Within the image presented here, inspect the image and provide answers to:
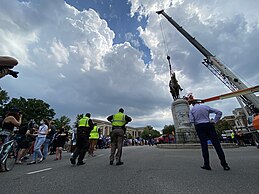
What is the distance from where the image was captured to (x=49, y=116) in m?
48.9

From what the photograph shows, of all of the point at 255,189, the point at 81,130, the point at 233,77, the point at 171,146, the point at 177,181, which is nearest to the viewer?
the point at 255,189

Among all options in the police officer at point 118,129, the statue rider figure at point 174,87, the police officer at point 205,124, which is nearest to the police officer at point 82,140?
the police officer at point 118,129

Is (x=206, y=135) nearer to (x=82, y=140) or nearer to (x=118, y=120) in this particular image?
(x=118, y=120)

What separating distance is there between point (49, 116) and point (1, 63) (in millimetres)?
51757

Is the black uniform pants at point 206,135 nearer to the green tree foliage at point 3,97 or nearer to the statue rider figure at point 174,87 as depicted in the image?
the statue rider figure at point 174,87

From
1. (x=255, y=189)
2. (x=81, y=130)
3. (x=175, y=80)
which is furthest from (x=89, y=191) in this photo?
(x=175, y=80)

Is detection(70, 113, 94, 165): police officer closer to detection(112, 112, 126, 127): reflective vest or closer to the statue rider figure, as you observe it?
detection(112, 112, 126, 127): reflective vest

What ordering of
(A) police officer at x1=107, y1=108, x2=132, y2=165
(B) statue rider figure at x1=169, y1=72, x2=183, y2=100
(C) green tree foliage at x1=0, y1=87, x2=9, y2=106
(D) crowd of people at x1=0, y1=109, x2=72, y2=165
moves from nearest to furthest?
(D) crowd of people at x1=0, y1=109, x2=72, y2=165 < (A) police officer at x1=107, y1=108, x2=132, y2=165 < (B) statue rider figure at x1=169, y1=72, x2=183, y2=100 < (C) green tree foliage at x1=0, y1=87, x2=9, y2=106

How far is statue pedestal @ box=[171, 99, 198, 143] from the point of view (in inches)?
624

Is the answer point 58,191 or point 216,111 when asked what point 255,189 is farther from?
point 58,191

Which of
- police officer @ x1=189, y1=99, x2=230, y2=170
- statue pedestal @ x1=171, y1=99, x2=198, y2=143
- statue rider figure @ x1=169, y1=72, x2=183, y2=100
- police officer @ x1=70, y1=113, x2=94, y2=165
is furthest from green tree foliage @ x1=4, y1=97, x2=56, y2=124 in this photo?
police officer @ x1=189, y1=99, x2=230, y2=170

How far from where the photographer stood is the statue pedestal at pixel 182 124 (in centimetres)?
1584

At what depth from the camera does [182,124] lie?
1639cm

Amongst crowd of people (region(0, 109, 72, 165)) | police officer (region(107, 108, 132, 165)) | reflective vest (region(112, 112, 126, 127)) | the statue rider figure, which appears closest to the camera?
crowd of people (region(0, 109, 72, 165))
